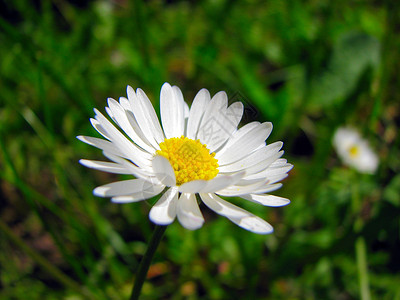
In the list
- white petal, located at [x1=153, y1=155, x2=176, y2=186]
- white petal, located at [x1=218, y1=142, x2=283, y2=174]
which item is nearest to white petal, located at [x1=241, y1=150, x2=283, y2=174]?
white petal, located at [x1=218, y1=142, x2=283, y2=174]

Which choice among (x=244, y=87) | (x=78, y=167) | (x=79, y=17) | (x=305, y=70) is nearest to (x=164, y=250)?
(x=78, y=167)

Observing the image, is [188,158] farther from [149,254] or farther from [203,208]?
[203,208]

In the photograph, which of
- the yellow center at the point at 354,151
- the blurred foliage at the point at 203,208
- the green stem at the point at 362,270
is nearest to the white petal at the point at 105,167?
the blurred foliage at the point at 203,208

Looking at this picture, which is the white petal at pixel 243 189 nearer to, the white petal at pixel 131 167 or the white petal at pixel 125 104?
the white petal at pixel 131 167

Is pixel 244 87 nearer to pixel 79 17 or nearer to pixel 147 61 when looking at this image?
pixel 147 61

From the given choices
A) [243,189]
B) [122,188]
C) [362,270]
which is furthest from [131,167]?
[362,270]

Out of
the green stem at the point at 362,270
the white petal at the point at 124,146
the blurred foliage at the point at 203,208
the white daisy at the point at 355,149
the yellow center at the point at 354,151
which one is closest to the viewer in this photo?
the white petal at the point at 124,146
